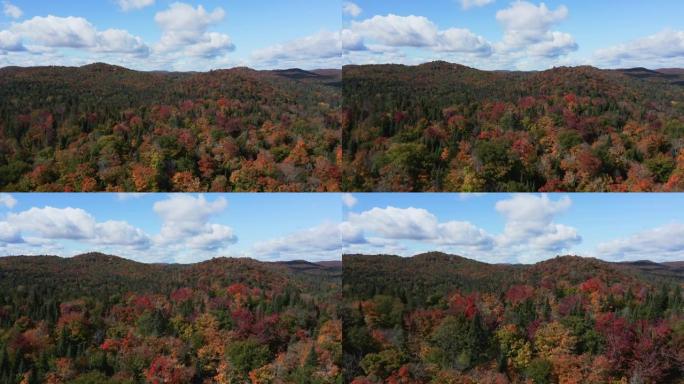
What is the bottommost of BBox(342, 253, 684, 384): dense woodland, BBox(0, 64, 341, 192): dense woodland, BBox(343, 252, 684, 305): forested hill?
BBox(342, 253, 684, 384): dense woodland

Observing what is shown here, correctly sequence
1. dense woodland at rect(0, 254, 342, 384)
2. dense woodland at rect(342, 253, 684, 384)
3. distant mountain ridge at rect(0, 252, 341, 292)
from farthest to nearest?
distant mountain ridge at rect(0, 252, 341, 292) < dense woodland at rect(0, 254, 342, 384) < dense woodland at rect(342, 253, 684, 384)

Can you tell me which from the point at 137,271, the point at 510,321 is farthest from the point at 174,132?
the point at 510,321

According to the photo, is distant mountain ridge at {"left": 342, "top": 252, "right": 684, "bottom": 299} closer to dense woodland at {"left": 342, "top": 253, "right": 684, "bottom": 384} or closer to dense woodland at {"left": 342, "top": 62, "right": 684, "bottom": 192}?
dense woodland at {"left": 342, "top": 253, "right": 684, "bottom": 384}

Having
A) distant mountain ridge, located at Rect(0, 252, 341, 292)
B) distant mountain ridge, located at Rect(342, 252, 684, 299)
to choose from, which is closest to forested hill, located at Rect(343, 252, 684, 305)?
distant mountain ridge, located at Rect(342, 252, 684, 299)

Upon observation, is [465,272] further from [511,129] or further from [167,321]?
[167,321]

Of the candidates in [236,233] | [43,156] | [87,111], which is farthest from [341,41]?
[43,156]
